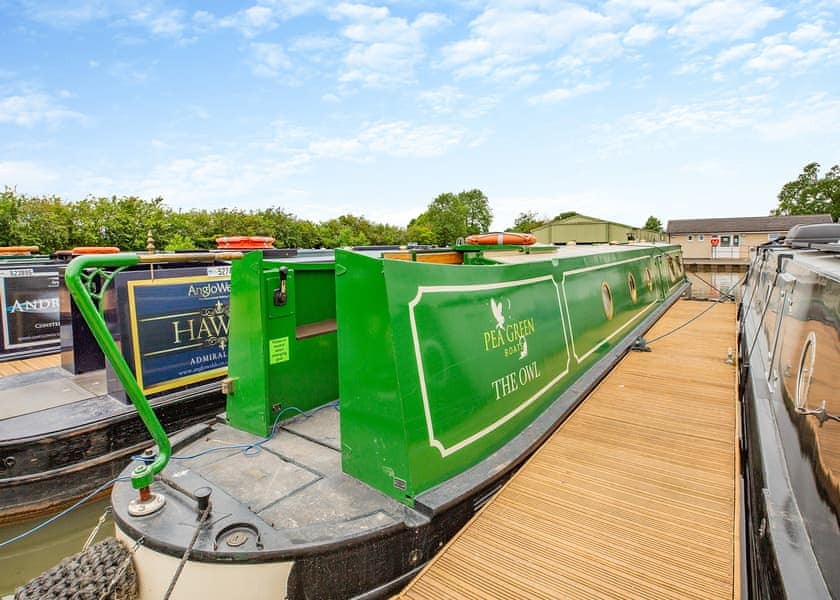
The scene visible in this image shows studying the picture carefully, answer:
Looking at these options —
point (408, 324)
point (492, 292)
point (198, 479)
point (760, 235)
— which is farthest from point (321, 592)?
point (760, 235)

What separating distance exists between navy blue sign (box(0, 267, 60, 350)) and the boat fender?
632 cm

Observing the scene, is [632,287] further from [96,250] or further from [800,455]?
[96,250]

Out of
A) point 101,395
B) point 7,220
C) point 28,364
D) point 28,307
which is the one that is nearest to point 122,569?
point 101,395

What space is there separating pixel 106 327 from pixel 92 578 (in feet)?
3.41

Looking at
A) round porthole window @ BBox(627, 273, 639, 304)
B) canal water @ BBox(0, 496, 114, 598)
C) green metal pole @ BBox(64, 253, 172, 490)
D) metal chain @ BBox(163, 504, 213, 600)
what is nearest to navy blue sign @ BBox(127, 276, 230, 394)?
canal water @ BBox(0, 496, 114, 598)

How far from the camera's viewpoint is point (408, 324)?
7.47ft

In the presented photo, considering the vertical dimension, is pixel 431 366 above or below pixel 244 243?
below

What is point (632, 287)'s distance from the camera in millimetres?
6914

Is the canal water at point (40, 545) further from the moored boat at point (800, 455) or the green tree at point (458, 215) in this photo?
the green tree at point (458, 215)

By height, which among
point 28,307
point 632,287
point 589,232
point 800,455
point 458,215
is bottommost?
point 800,455

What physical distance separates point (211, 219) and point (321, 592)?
2774cm

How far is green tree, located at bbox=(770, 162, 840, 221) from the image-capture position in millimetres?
47606

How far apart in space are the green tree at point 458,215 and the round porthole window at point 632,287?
4858 cm

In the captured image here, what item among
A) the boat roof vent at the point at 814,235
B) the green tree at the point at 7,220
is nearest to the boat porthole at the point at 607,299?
the boat roof vent at the point at 814,235
